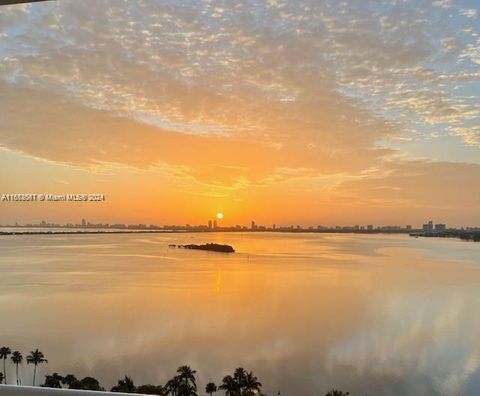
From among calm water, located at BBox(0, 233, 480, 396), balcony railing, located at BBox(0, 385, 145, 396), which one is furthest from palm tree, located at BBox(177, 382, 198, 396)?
balcony railing, located at BBox(0, 385, 145, 396)

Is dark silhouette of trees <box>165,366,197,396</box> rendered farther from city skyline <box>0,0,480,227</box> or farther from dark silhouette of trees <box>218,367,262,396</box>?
city skyline <box>0,0,480,227</box>

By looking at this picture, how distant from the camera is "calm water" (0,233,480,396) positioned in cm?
1475

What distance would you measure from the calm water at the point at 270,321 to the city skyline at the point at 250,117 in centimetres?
339

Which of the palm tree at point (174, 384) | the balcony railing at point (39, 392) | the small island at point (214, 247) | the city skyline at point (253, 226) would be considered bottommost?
the palm tree at point (174, 384)

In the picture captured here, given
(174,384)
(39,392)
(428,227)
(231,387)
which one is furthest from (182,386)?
(39,392)

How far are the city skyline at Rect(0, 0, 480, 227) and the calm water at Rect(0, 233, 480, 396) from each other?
3391mm

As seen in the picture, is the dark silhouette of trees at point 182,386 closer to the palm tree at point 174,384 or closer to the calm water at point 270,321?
the palm tree at point 174,384

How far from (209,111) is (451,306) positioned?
34.3 ft

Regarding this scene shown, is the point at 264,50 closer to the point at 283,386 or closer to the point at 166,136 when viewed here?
the point at 166,136

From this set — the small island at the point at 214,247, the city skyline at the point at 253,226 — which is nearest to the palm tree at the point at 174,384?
the city skyline at the point at 253,226

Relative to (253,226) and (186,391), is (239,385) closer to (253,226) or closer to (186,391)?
(186,391)

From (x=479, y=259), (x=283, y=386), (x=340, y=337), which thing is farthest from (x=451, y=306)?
(x=283, y=386)

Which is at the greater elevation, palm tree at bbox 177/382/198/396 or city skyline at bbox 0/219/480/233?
city skyline at bbox 0/219/480/233

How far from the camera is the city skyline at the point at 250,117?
32.9 feet
